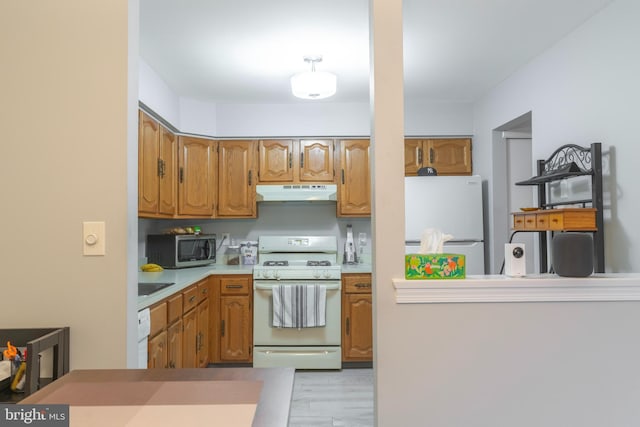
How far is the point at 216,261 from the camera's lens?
4289mm

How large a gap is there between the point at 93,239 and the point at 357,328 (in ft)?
8.77

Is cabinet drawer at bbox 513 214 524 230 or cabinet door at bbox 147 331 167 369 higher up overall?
cabinet drawer at bbox 513 214 524 230

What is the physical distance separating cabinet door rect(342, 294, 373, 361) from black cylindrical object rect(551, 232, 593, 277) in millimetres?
2261

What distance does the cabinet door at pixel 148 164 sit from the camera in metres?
2.87

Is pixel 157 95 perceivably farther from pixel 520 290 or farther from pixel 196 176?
pixel 520 290

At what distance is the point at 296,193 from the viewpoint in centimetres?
393

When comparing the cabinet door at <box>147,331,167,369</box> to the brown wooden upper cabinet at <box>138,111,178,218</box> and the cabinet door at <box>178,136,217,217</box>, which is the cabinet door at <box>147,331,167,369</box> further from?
the cabinet door at <box>178,136,217,217</box>

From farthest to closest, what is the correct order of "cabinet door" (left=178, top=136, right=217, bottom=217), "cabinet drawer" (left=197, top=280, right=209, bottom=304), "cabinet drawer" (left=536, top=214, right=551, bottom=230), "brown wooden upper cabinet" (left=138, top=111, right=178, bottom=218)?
"cabinet door" (left=178, top=136, right=217, bottom=217)
"cabinet drawer" (left=197, top=280, right=209, bottom=304)
"brown wooden upper cabinet" (left=138, top=111, right=178, bottom=218)
"cabinet drawer" (left=536, top=214, right=551, bottom=230)

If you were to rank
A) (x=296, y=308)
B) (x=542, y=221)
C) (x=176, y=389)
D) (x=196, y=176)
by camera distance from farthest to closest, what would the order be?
1. (x=196, y=176)
2. (x=296, y=308)
3. (x=542, y=221)
4. (x=176, y=389)

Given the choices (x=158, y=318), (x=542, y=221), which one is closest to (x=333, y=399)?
(x=158, y=318)

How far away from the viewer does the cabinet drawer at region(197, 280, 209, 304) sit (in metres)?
3.29

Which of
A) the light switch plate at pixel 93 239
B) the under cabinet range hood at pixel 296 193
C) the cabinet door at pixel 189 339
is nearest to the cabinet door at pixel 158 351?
the cabinet door at pixel 189 339

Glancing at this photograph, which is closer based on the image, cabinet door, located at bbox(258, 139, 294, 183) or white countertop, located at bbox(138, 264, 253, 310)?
white countertop, located at bbox(138, 264, 253, 310)

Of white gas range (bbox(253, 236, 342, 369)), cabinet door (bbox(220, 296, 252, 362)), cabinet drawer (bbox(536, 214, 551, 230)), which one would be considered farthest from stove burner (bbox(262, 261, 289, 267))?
cabinet drawer (bbox(536, 214, 551, 230))
